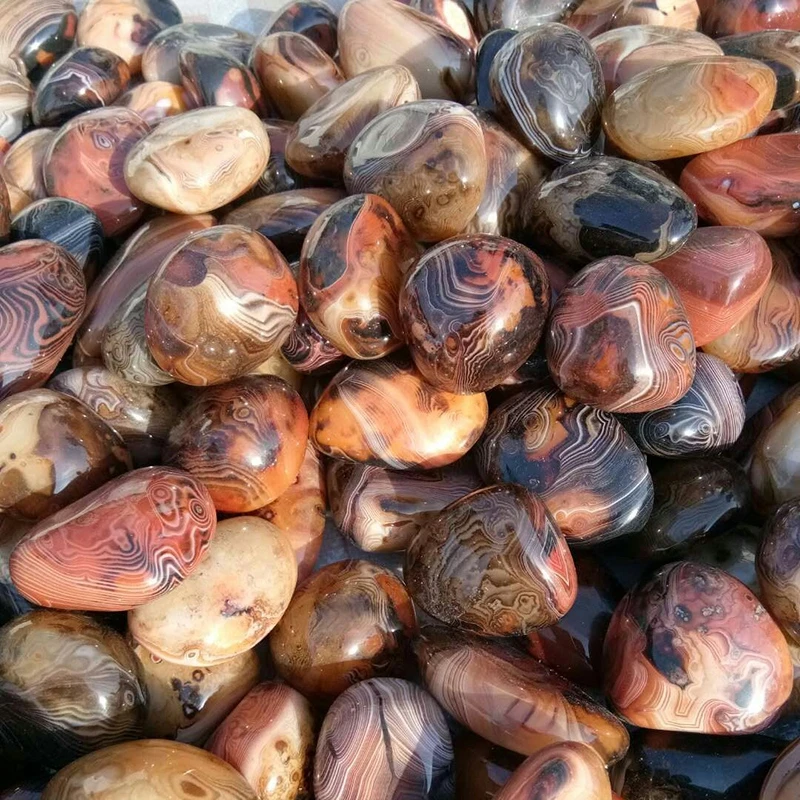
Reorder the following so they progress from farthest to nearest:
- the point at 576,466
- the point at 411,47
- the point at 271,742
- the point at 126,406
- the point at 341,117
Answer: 1. the point at 411,47
2. the point at 341,117
3. the point at 126,406
4. the point at 576,466
5. the point at 271,742

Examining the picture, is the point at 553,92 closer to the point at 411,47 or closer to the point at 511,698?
the point at 411,47

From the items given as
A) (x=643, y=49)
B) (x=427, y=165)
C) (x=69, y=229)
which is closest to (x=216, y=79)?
(x=69, y=229)

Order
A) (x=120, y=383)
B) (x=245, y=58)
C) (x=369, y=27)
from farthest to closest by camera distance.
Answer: (x=245, y=58) < (x=369, y=27) < (x=120, y=383)

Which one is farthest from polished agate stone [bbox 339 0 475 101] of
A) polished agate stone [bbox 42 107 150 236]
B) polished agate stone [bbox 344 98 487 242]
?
polished agate stone [bbox 42 107 150 236]

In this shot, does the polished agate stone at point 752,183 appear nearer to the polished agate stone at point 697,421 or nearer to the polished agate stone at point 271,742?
the polished agate stone at point 697,421

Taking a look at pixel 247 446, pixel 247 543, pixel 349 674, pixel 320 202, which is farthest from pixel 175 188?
pixel 349 674

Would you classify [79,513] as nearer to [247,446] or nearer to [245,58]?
[247,446]
